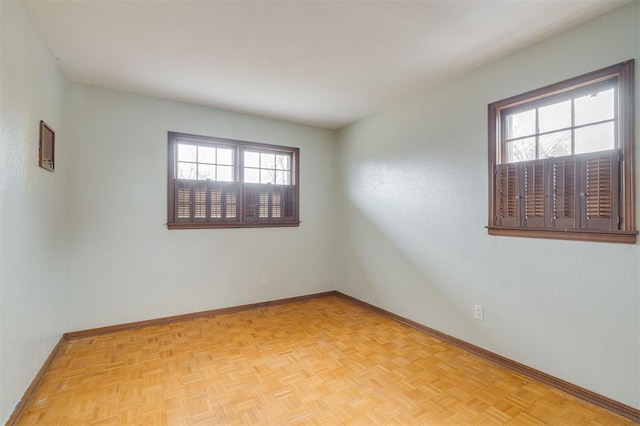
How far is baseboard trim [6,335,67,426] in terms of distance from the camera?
5.85 ft

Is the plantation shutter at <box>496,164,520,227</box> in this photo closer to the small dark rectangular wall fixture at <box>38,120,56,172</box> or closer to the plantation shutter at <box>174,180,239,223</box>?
the plantation shutter at <box>174,180,239,223</box>

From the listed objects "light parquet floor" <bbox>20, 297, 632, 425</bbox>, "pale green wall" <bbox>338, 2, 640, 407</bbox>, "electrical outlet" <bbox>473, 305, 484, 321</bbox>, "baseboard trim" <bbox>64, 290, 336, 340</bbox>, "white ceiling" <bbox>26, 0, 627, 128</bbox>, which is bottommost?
"light parquet floor" <bbox>20, 297, 632, 425</bbox>

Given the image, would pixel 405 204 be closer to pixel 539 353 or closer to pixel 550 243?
pixel 550 243

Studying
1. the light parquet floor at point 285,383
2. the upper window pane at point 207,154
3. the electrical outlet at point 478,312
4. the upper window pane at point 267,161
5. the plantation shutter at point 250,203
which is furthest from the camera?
the upper window pane at point 267,161

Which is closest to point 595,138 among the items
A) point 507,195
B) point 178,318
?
point 507,195

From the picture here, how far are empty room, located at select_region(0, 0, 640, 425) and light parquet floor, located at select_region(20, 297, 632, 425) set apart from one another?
0.06 feet

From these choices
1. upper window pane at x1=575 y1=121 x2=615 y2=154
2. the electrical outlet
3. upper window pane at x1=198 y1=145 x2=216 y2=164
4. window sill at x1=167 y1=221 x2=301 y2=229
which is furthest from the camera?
upper window pane at x1=198 y1=145 x2=216 y2=164

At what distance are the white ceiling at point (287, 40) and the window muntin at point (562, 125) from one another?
1.60ft

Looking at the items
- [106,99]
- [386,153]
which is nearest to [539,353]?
[386,153]

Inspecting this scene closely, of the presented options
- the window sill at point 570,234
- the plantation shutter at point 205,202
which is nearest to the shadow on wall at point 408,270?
the window sill at point 570,234

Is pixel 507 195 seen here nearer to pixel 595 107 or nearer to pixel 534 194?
pixel 534 194

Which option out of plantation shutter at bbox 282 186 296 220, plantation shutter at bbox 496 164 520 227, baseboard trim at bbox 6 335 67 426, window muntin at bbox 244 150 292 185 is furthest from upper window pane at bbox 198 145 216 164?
plantation shutter at bbox 496 164 520 227

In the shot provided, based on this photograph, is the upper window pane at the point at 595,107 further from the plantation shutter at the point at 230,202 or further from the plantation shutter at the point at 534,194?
the plantation shutter at the point at 230,202

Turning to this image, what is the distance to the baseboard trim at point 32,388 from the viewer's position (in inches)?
70.2
